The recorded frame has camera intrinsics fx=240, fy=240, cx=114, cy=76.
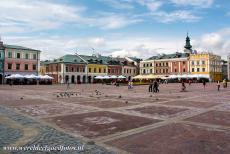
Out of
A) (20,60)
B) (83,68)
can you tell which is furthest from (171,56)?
(20,60)

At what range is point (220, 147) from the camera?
6152 millimetres

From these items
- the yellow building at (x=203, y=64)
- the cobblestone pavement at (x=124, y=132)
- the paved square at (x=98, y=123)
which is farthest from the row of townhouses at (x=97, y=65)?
the paved square at (x=98, y=123)

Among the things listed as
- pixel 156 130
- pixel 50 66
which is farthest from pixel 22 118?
pixel 50 66

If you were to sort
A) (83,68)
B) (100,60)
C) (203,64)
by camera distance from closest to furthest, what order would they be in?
(83,68) → (203,64) → (100,60)

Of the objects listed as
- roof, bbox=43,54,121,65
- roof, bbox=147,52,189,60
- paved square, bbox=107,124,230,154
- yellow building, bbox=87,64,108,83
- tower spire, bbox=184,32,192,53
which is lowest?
paved square, bbox=107,124,230,154

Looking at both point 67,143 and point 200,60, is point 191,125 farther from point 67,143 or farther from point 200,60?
point 200,60

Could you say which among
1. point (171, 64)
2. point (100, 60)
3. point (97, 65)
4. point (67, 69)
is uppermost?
point (100, 60)

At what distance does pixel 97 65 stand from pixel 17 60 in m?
27.3

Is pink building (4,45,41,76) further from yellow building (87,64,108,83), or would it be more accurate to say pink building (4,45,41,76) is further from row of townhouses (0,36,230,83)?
yellow building (87,64,108,83)

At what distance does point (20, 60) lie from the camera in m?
63.1

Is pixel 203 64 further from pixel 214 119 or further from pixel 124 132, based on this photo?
pixel 124 132

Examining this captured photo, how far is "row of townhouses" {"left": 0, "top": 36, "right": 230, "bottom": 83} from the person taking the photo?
62500mm

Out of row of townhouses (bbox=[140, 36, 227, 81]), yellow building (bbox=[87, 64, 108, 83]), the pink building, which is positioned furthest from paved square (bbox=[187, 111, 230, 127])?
yellow building (bbox=[87, 64, 108, 83])

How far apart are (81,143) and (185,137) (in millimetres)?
3061
